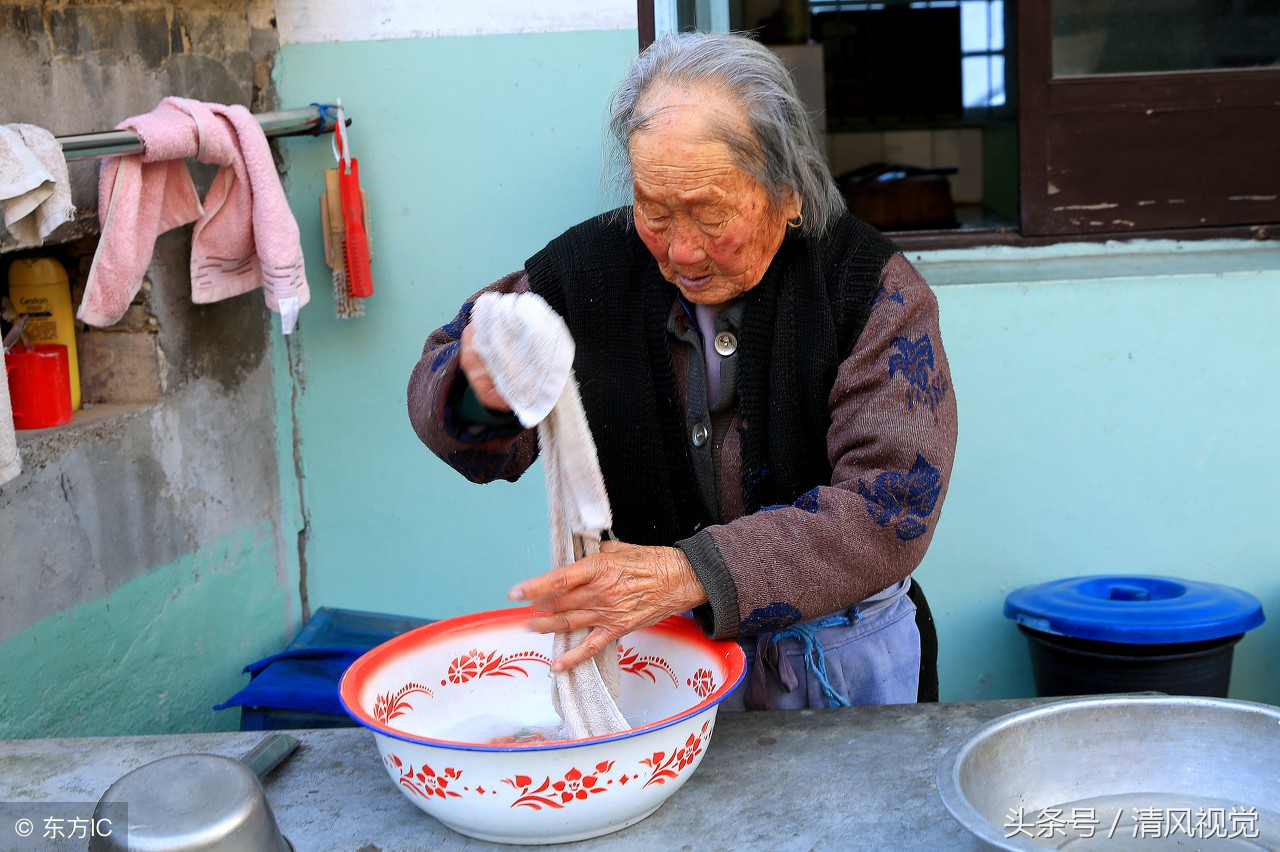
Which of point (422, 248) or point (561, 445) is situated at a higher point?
point (422, 248)

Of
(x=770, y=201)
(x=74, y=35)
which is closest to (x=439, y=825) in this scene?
(x=770, y=201)

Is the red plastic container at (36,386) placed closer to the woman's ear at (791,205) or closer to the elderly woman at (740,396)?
the elderly woman at (740,396)

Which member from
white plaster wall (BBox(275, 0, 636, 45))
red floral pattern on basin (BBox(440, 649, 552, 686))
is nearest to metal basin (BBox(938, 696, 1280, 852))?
red floral pattern on basin (BBox(440, 649, 552, 686))

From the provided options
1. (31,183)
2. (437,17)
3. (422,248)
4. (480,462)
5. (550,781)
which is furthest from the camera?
(422,248)

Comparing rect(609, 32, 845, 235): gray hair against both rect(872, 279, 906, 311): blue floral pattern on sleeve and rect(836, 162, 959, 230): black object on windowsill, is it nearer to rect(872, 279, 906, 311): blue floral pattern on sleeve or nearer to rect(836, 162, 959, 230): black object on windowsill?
rect(872, 279, 906, 311): blue floral pattern on sleeve

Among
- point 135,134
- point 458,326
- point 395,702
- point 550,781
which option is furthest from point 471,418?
point 135,134

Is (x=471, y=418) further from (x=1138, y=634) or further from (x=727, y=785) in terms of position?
(x=1138, y=634)

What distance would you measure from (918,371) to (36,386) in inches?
64.4

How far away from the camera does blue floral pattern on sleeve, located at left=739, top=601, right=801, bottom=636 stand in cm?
134

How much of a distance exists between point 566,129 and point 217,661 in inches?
55.9

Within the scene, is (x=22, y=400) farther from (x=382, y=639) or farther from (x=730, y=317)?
(x=730, y=317)

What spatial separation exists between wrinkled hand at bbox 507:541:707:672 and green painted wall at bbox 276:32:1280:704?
1434 millimetres

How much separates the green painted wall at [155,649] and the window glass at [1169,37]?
2.27 meters

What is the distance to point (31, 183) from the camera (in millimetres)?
1686
